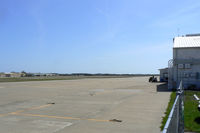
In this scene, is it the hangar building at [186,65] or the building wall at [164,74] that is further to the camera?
the building wall at [164,74]

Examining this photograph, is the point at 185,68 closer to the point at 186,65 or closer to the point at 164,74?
the point at 186,65

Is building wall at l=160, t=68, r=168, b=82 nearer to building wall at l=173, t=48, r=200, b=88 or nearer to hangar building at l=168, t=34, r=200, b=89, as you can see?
hangar building at l=168, t=34, r=200, b=89

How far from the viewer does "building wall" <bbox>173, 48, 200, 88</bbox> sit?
28827mm

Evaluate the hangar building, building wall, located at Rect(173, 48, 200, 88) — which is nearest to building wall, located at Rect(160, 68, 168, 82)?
the hangar building

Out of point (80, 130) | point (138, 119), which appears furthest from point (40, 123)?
point (138, 119)

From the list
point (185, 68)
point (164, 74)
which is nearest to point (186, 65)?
point (185, 68)

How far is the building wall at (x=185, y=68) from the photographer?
28.8m

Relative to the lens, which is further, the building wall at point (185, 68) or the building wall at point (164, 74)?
the building wall at point (164, 74)

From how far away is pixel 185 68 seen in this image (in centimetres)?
2931

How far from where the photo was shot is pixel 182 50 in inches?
1188

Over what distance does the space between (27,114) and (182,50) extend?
80.7 feet

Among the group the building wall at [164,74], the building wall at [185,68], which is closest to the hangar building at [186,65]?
the building wall at [185,68]

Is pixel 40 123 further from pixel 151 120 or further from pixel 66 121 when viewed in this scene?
pixel 151 120

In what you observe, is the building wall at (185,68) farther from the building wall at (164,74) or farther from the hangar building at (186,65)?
the building wall at (164,74)
